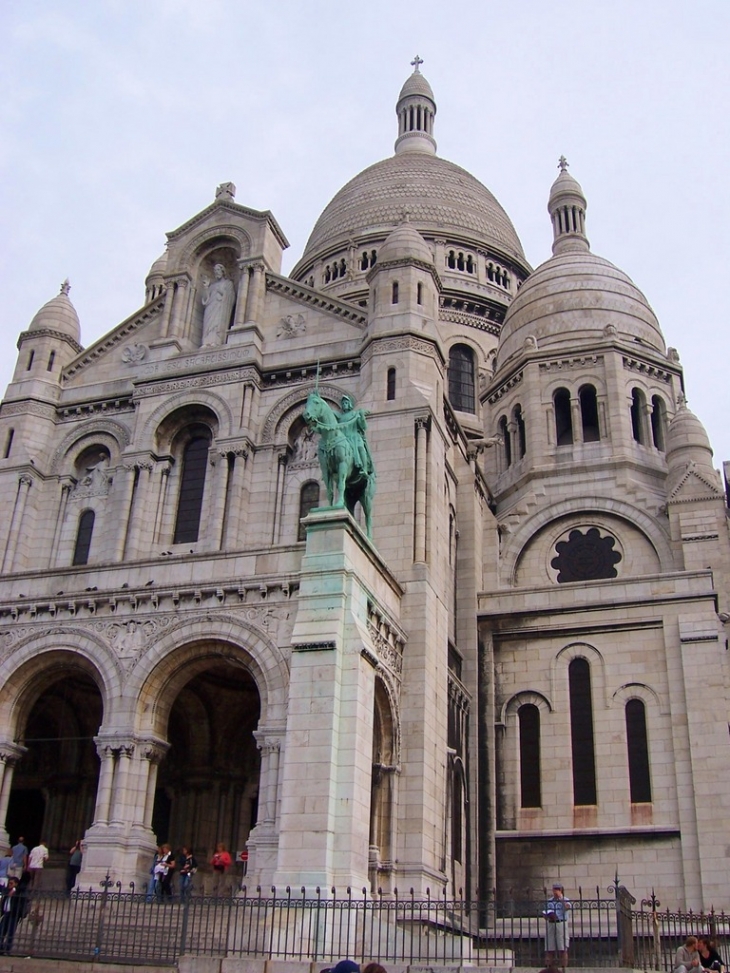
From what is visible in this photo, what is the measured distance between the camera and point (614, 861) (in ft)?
91.1

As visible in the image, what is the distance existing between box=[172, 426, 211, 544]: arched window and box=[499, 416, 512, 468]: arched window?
518 inches

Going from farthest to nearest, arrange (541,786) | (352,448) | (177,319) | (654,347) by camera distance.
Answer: (654,347), (177,319), (541,786), (352,448)

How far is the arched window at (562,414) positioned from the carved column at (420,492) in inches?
513

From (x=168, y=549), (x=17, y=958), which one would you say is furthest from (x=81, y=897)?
(x=168, y=549)

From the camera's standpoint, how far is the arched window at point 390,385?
97.2 feet

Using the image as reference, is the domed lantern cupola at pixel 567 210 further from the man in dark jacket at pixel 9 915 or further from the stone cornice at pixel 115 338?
the man in dark jacket at pixel 9 915

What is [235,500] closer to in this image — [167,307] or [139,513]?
[139,513]

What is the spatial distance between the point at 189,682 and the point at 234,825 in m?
4.02

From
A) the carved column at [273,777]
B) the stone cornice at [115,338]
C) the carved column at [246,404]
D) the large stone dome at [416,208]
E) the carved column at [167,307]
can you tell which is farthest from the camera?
the large stone dome at [416,208]

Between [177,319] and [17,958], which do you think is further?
[177,319]

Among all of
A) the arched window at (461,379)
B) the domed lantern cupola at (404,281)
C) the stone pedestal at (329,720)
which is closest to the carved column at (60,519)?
the domed lantern cupola at (404,281)

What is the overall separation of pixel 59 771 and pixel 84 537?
7.57 meters

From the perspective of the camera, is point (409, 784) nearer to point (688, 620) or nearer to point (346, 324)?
point (688, 620)

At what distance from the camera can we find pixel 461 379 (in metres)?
47.3
